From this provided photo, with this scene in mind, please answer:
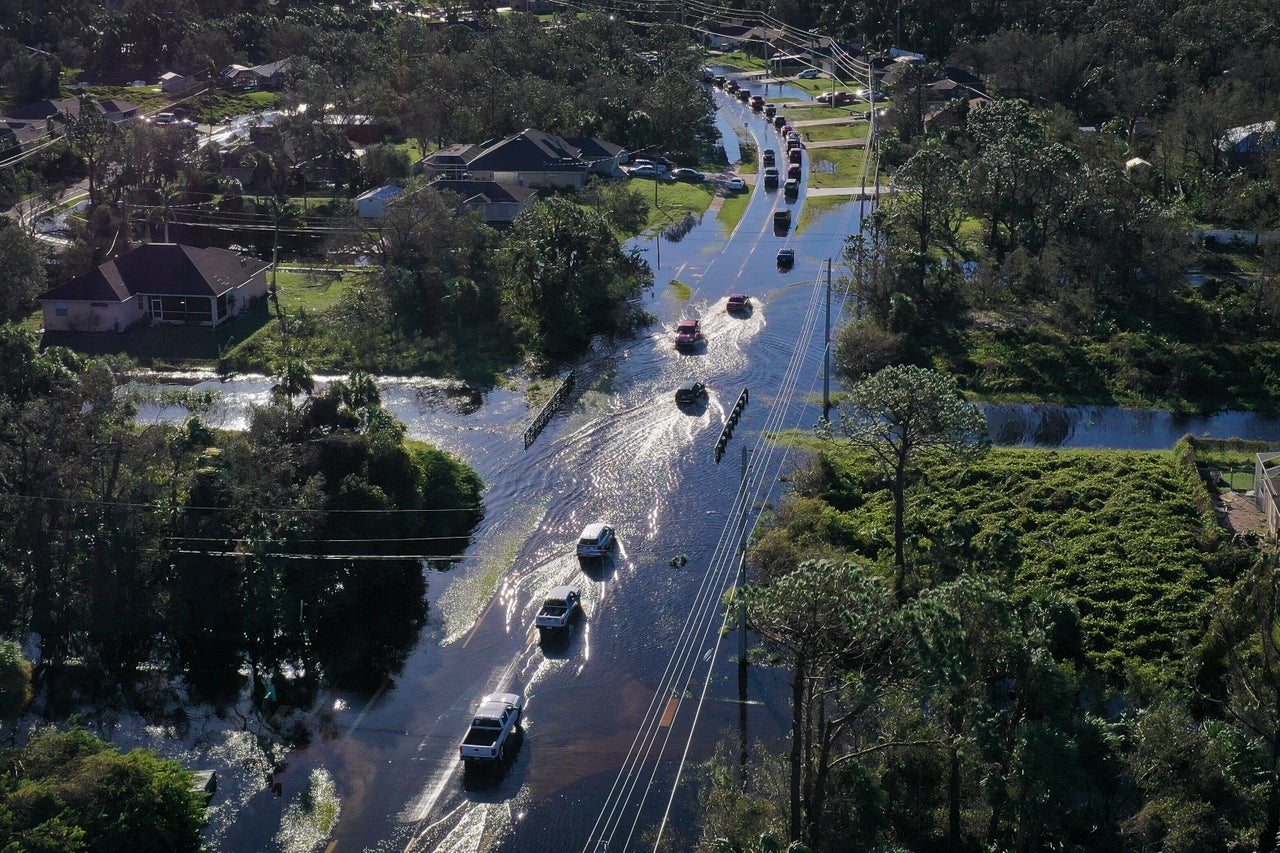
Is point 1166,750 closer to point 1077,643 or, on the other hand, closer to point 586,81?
point 1077,643

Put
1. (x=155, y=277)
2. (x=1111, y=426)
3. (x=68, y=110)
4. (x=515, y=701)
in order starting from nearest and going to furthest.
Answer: (x=515, y=701) → (x=1111, y=426) → (x=155, y=277) → (x=68, y=110)

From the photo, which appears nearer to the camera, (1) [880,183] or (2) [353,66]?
(1) [880,183]

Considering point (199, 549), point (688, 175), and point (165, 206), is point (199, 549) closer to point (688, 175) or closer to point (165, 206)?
point (165, 206)

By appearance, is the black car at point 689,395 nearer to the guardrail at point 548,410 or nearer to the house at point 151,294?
the guardrail at point 548,410

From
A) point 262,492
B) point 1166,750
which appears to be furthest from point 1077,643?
point 262,492

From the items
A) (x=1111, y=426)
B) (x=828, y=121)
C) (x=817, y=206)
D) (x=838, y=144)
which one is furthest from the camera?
(x=828, y=121)

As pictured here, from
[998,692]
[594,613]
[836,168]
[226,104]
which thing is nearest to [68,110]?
[226,104]
